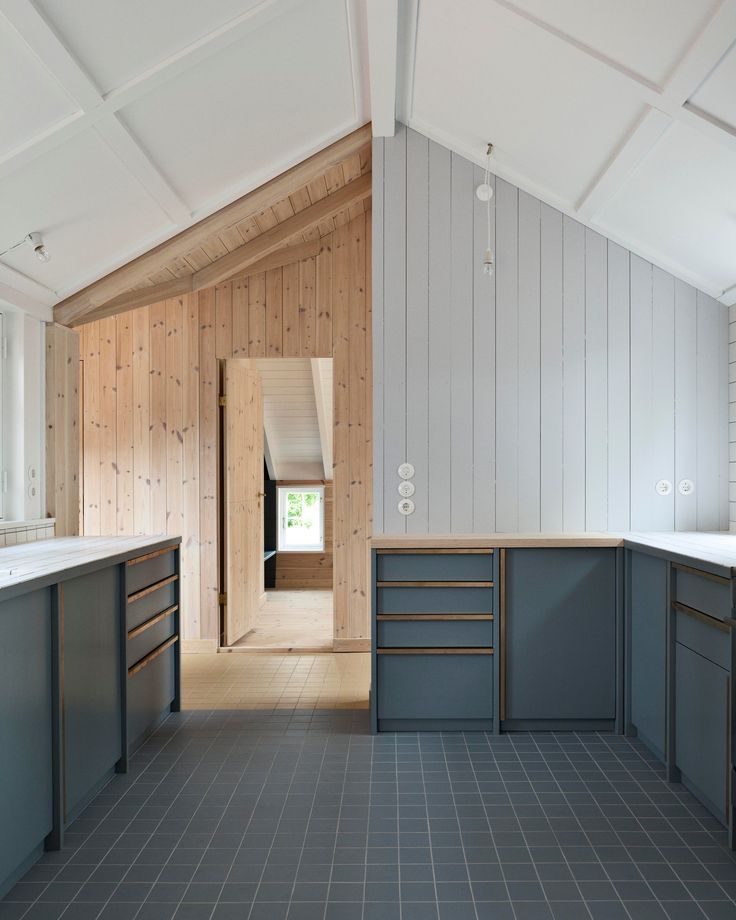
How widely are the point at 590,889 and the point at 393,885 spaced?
532 mm

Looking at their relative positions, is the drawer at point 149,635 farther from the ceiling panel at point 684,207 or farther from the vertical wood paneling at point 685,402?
the ceiling panel at point 684,207

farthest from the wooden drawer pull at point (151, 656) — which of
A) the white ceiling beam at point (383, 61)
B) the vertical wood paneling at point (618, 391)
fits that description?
the white ceiling beam at point (383, 61)

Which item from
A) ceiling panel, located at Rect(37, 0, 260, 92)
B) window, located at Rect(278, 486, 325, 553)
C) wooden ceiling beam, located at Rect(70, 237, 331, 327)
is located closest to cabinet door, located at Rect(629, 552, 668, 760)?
ceiling panel, located at Rect(37, 0, 260, 92)

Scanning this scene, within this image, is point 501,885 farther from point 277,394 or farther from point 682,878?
point 277,394

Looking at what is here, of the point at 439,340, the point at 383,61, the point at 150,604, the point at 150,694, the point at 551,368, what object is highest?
the point at 383,61

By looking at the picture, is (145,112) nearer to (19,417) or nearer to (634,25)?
(19,417)

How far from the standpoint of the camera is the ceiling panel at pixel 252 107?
2.74 meters

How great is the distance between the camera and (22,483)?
3455mm

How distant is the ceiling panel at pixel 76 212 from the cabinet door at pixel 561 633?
222 centimetres

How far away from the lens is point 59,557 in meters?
2.66

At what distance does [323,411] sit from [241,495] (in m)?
1.38

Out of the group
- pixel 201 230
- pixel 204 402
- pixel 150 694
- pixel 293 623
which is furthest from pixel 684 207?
pixel 293 623

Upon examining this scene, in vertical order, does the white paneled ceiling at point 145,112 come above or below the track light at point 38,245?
above

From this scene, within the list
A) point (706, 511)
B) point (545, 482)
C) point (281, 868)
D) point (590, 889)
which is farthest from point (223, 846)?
point (706, 511)
